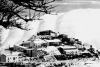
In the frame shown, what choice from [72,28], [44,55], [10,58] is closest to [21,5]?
[10,58]

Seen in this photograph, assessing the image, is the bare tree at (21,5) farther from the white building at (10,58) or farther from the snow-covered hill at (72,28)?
the snow-covered hill at (72,28)

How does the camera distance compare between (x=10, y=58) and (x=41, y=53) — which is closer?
(x=10, y=58)

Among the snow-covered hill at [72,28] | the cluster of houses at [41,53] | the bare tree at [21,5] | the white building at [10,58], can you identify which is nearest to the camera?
the bare tree at [21,5]

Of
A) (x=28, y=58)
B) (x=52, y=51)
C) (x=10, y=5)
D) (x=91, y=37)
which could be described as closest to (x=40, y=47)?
(x=52, y=51)

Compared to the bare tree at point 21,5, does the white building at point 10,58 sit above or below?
below

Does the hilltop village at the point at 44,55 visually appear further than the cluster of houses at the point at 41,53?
No

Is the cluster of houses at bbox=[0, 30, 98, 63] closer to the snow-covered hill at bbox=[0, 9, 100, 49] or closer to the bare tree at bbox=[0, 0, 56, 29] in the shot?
the snow-covered hill at bbox=[0, 9, 100, 49]

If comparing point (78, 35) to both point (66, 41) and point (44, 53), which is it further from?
point (44, 53)

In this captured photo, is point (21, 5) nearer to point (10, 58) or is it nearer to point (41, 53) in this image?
point (10, 58)

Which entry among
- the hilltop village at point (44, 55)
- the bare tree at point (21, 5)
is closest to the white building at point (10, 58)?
the hilltop village at point (44, 55)
